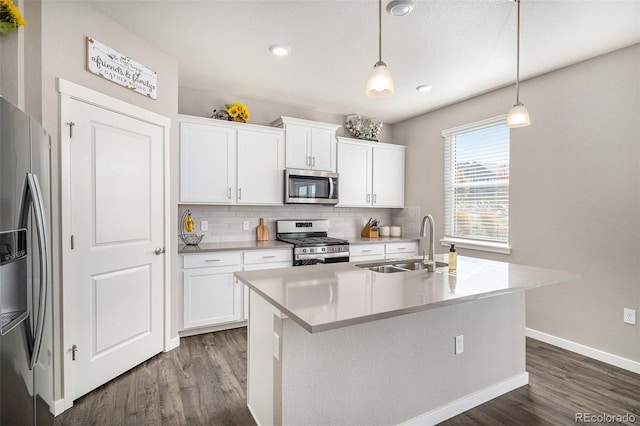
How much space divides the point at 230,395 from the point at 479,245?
3023mm

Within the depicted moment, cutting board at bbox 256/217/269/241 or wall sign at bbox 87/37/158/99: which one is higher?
wall sign at bbox 87/37/158/99

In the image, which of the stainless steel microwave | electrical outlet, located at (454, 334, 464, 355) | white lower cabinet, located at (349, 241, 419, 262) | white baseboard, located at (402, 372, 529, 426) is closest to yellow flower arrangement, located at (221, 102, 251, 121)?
the stainless steel microwave

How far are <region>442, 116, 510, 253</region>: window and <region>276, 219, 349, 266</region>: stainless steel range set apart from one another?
4.65 ft

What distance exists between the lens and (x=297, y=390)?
1.64 m

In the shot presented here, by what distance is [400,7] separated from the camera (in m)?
2.20

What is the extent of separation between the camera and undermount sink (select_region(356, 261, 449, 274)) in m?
2.39

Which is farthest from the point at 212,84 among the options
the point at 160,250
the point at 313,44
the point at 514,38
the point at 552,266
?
the point at 552,266

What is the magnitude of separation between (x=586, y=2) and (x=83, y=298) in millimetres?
3834

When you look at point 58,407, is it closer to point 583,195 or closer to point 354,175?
point 354,175

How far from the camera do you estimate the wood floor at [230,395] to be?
2066mm

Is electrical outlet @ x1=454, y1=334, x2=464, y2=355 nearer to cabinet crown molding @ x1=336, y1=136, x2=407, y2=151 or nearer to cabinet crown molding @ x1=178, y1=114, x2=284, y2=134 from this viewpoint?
cabinet crown molding @ x1=178, y1=114, x2=284, y2=134

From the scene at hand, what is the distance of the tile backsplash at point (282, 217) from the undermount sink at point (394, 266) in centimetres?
214

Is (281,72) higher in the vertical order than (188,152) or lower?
higher

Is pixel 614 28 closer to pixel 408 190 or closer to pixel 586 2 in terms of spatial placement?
pixel 586 2
